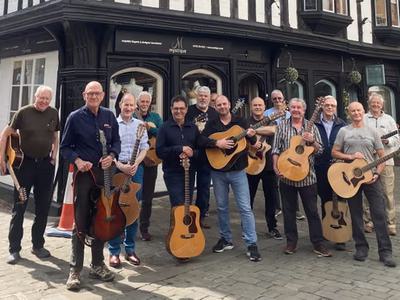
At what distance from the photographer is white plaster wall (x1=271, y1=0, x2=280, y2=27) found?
31.6ft

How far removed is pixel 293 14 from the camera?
33.4 ft

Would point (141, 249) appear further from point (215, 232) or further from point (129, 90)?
point (129, 90)

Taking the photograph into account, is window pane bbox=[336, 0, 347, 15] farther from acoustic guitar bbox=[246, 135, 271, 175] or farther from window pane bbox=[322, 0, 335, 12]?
acoustic guitar bbox=[246, 135, 271, 175]

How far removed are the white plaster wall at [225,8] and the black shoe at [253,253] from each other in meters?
5.72

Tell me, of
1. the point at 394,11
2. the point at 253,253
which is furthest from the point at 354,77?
the point at 253,253

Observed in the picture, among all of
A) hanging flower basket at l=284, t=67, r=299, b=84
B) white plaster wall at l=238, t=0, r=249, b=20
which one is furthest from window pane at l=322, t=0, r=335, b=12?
white plaster wall at l=238, t=0, r=249, b=20

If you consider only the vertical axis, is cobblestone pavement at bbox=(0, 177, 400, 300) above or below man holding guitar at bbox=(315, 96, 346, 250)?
below

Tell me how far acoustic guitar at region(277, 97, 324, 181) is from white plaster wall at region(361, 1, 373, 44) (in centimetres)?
866

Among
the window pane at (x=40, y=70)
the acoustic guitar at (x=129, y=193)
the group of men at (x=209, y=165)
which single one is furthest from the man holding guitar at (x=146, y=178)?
the window pane at (x=40, y=70)

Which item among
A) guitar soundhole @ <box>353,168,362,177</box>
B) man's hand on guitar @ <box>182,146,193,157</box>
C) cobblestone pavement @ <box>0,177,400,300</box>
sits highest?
man's hand on guitar @ <box>182,146,193,157</box>

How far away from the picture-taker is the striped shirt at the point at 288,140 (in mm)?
4750

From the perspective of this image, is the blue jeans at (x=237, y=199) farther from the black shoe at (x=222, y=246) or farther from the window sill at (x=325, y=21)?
the window sill at (x=325, y=21)

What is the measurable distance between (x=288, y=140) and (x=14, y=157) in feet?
10.8

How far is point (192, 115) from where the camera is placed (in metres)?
5.74
